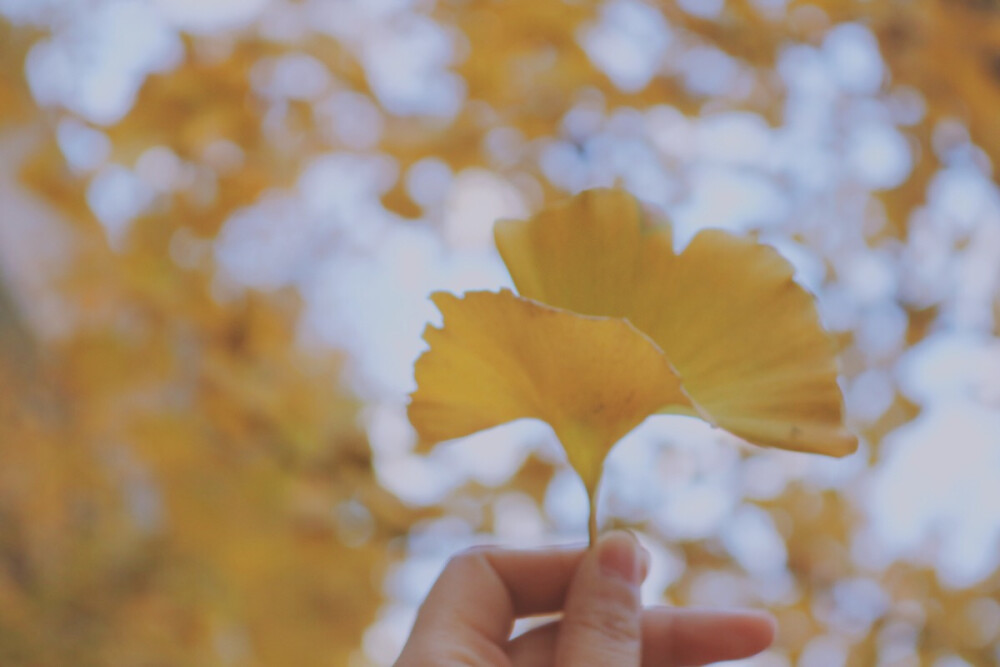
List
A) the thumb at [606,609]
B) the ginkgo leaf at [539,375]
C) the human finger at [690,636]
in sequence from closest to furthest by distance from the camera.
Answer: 1. the ginkgo leaf at [539,375]
2. the thumb at [606,609]
3. the human finger at [690,636]

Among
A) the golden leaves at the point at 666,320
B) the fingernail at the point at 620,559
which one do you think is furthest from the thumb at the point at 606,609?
the golden leaves at the point at 666,320

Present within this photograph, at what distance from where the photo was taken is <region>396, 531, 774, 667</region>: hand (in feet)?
1.46

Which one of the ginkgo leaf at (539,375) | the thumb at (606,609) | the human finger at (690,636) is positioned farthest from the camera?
Result: the human finger at (690,636)

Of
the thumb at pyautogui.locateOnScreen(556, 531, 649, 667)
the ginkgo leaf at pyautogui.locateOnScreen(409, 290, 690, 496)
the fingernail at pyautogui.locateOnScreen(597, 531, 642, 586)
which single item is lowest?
the thumb at pyautogui.locateOnScreen(556, 531, 649, 667)

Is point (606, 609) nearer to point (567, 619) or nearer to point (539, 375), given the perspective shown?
point (567, 619)

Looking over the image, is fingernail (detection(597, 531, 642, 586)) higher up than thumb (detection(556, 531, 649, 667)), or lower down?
higher up

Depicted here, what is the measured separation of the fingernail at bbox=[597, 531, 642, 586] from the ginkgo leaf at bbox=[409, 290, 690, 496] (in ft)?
0.27

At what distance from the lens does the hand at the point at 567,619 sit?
44cm

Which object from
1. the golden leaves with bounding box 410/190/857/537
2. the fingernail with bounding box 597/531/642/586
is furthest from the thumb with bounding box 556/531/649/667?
the golden leaves with bounding box 410/190/857/537

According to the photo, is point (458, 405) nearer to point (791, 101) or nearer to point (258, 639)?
point (791, 101)

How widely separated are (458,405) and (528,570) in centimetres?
23

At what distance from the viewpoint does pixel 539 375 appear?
35cm

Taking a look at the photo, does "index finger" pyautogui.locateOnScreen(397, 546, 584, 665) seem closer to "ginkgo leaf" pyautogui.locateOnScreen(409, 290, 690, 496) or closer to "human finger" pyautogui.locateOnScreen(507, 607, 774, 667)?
"human finger" pyautogui.locateOnScreen(507, 607, 774, 667)

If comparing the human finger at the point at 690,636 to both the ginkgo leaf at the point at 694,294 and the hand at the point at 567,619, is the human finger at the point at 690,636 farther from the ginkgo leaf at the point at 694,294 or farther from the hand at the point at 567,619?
the ginkgo leaf at the point at 694,294
